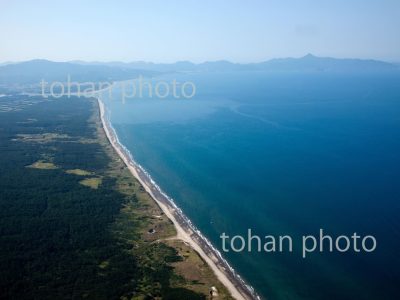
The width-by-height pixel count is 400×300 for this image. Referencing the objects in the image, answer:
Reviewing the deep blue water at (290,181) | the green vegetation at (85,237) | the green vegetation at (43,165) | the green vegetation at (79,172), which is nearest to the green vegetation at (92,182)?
the green vegetation at (85,237)

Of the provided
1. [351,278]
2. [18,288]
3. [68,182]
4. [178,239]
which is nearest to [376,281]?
[351,278]

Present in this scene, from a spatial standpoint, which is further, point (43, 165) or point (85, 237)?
point (43, 165)

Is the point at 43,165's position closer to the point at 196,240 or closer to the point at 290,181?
the point at 196,240

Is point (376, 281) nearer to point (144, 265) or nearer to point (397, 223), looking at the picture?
point (397, 223)

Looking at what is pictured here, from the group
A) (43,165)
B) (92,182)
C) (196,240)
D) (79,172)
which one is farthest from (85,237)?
(43,165)

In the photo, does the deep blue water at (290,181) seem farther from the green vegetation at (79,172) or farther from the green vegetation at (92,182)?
the green vegetation at (79,172)

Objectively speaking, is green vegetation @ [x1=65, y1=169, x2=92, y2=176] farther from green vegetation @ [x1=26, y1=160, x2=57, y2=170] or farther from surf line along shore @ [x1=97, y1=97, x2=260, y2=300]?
surf line along shore @ [x1=97, y1=97, x2=260, y2=300]
